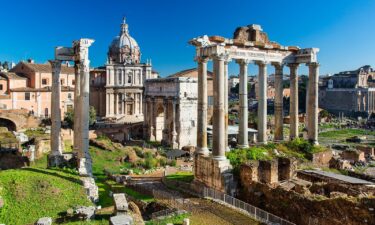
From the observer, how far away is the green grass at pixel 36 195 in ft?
51.0

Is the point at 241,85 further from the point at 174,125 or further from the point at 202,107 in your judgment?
the point at 174,125

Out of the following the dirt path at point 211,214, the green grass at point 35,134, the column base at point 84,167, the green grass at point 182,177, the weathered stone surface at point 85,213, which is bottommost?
the dirt path at point 211,214

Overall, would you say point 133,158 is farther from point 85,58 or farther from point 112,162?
point 85,58

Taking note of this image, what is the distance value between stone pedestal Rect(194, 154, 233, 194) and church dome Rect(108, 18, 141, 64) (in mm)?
44840

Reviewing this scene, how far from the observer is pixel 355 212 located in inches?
556

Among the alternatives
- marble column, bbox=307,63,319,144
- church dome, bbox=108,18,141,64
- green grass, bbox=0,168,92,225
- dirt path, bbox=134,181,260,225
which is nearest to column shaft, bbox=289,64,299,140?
marble column, bbox=307,63,319,144

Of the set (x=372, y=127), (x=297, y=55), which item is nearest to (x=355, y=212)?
(x=297, y=55)

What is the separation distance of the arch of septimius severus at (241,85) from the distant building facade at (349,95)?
95.0 metres

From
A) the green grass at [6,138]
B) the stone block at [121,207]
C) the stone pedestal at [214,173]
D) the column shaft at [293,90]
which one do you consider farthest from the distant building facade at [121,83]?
the stone block at [121,207]

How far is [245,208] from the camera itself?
17.4 m

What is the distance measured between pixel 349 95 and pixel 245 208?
367ft

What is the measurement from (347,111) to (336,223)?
4402 inches

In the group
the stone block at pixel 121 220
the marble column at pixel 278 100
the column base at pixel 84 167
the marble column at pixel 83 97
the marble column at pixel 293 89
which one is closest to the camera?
the stone block at pixel 121 220

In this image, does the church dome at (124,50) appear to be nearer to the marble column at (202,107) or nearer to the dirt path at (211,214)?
the marble column at (202,107)
